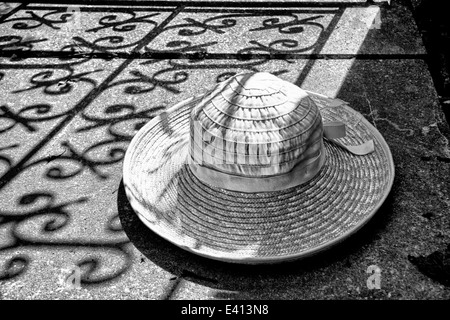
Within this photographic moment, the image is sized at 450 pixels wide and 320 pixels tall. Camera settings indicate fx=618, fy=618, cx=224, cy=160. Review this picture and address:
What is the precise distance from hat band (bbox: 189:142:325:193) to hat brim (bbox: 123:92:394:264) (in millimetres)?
25

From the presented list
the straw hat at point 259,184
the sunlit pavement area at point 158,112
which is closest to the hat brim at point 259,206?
the straw hat at point 259,184

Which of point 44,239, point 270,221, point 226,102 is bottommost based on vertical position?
point 44,239

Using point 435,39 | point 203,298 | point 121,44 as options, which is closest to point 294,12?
point 435,39

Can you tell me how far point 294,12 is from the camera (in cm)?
436

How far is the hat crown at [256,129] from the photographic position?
2504mm

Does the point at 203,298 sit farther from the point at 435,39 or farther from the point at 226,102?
the point at 435,39

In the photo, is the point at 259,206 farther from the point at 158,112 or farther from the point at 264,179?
the point at 158,112

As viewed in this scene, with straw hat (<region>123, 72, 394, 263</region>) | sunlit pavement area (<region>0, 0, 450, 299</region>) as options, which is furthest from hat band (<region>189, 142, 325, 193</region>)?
sunlit pavement area (<region>0, 0, 450, 299</region>)

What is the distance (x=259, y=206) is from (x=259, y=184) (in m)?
0.09

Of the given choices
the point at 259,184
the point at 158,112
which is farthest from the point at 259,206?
the point at 158,112

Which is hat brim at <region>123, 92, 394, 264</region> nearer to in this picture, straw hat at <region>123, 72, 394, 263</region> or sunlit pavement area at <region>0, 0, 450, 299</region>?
straw hat at <region>123, 72, 394, 263</region>

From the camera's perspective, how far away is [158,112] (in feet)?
11.4

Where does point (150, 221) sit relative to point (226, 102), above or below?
below

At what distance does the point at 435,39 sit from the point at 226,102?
6.95ft
